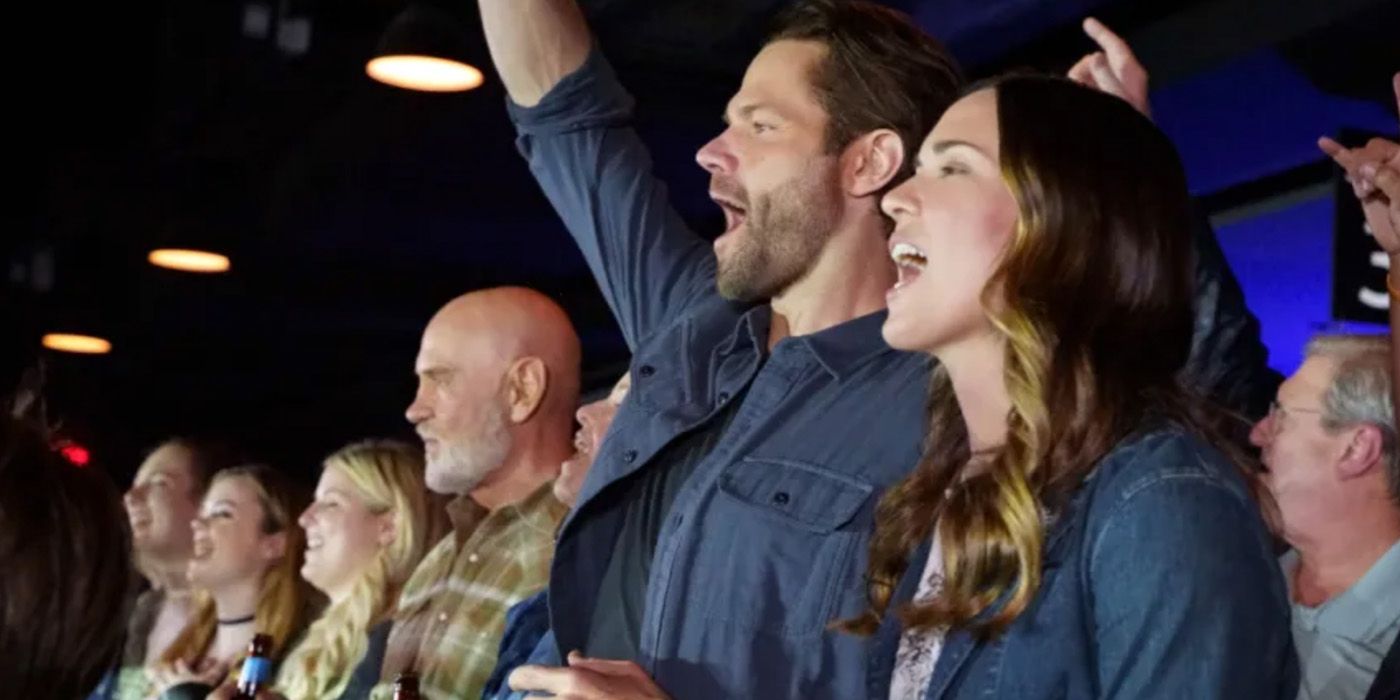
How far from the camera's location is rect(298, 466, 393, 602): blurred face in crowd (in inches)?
176

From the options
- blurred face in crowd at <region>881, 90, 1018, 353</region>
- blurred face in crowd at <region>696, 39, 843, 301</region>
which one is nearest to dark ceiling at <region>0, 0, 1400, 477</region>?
blurred face in crowd at <region>696, 39, 843, 301</region>

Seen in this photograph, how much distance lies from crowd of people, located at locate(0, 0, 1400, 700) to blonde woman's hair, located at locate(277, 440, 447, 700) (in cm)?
73

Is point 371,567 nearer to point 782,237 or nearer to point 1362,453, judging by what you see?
point 1362,453

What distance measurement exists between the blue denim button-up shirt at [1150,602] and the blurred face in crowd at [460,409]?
2123mm

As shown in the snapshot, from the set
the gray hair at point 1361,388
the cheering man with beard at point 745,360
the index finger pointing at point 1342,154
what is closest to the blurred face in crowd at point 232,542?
the cheering man with beard at point 745,360

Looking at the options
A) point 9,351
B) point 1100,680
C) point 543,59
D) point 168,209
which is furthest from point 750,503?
point 168,209

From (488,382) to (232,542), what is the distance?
153cm

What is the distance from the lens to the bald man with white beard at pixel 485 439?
11.3 feet

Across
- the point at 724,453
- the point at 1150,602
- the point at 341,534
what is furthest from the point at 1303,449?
the point at 341,534

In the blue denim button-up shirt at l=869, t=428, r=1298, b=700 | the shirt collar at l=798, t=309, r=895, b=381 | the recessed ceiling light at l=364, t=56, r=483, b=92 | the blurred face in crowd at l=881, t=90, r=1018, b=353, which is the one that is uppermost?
the recessed ceiling light at l=364, t=56, r=483, b=92

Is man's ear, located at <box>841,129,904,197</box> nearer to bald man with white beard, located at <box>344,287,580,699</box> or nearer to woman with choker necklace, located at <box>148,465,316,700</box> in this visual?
bald man with white beard, located at <box>344,287,580,699</box>

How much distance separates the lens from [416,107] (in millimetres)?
6898

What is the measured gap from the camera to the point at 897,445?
80.7 inches

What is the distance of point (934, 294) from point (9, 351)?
1196 millimetres
